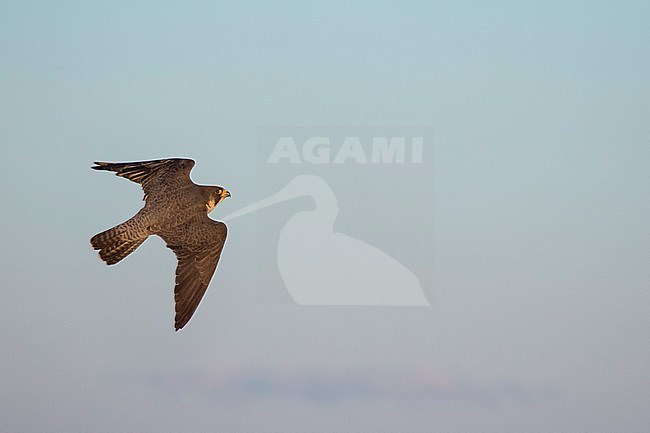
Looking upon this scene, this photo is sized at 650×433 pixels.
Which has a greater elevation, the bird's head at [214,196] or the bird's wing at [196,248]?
the bird's head at [214,196]

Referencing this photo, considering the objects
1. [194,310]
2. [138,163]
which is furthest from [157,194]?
[194,310]

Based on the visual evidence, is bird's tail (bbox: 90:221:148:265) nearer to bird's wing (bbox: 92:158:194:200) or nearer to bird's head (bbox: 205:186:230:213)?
bird's wing (bbox: 92:158:194:200)

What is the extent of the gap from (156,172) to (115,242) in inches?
42.8

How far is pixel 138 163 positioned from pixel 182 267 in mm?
1318

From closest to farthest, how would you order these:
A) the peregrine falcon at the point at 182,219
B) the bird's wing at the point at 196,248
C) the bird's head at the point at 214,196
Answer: the peregrine falcon at the point at 182,219, the bird's wing at the point at 196,248, the bird's head at the point at 214,196

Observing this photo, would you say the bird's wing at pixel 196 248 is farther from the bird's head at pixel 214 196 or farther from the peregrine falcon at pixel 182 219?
the bird's head at pixel 214 196

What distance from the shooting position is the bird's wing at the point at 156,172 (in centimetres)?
1198

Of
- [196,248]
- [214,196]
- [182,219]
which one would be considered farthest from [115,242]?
[214,196]

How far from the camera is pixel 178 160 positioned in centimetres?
1209

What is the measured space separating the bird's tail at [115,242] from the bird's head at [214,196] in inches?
37.5

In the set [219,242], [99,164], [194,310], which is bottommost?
[194,310]

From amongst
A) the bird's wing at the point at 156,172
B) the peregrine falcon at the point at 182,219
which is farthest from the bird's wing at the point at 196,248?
the bird's wing at the point at 156,172

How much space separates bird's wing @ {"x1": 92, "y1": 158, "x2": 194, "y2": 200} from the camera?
12.0 metres

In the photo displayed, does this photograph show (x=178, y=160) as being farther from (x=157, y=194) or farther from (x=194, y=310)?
(x=194, y=310)
